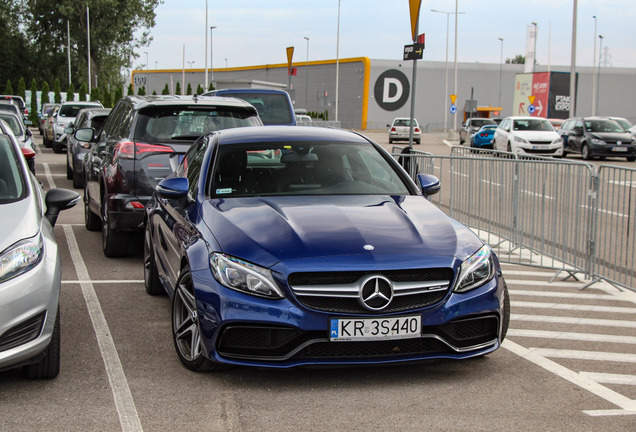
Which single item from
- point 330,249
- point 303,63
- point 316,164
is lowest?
point 330,249

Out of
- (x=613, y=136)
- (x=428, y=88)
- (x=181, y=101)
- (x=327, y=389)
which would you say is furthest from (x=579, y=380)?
(x=428, y=88)

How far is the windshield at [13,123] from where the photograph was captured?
1687 centimetres

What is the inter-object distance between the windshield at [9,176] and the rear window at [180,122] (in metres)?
2.95

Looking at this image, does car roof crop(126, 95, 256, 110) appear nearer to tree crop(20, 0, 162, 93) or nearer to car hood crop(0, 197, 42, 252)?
car hood crop(0, 197, 42, 252)

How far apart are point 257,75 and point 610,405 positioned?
98138 millimetres

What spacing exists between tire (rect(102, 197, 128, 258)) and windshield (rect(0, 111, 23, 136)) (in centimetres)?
824

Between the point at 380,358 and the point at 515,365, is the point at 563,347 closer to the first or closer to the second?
the point at 515,365

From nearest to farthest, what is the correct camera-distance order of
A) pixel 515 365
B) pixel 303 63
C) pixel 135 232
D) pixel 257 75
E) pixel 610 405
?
pixel 610 405
pixel 515 365
pixel 135 232
pixel 303 63
pixel 257 75

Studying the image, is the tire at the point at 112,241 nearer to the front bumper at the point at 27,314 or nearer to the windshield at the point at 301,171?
the windshield at the point at 301,171

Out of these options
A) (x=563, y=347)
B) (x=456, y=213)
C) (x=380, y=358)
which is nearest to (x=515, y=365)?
(x=563, y=347)

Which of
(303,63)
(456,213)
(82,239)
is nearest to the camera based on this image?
(82,239)

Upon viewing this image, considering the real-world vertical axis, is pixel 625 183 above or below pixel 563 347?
above

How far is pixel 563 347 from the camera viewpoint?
236 inches

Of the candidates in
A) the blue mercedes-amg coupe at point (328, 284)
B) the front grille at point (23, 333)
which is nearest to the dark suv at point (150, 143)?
the blue mercedes-amg coupe at point (328, 284)
